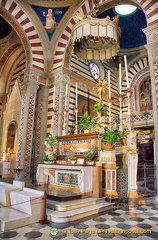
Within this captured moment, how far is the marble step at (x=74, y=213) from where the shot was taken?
383 centimetres

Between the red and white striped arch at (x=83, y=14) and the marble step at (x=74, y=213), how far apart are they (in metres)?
6.70

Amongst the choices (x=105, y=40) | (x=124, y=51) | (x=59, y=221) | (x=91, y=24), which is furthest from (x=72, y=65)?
(x=59, y=221)

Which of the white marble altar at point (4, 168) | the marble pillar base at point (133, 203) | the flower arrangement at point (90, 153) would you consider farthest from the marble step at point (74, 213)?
the white marble altar at point (4, 168)

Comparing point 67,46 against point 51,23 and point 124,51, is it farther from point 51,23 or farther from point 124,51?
point 124,51

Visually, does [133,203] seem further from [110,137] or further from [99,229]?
[99,229]

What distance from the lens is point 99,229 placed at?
11.5ft

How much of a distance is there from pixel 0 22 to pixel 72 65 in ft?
19.3

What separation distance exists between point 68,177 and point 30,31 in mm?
8489

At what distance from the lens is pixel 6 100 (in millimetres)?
14406

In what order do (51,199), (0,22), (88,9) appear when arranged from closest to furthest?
(51,199) < (88,9) < (0,22)

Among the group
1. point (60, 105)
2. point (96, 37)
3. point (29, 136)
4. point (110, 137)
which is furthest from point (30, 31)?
point (110, 137)

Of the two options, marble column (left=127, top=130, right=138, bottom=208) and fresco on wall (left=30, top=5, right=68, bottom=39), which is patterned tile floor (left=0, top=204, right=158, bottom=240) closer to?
marble column (left=127, top=130, right=138, bottom=208)

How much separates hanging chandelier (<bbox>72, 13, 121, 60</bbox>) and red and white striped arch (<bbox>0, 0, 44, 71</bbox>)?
Answer: 340 cm

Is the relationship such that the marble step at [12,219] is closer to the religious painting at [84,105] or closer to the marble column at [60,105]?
the marble column at [60,105]
